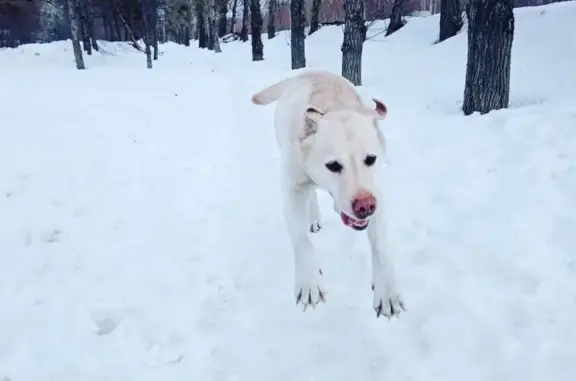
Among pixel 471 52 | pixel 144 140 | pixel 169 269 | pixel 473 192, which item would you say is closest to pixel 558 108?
pixel 471 52

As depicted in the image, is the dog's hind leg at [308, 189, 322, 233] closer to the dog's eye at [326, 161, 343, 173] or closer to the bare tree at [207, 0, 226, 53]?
the dog's eye at [326, 161, 343, 173]

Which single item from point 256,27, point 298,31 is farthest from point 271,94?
point 256,27

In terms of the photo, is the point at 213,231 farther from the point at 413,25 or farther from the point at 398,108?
the point at 413,25

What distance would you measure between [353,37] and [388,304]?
795 cm

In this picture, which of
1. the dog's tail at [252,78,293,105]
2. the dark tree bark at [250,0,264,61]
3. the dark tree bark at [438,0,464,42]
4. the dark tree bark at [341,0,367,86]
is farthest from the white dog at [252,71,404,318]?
the dark tree bark at [250,0,264,61]

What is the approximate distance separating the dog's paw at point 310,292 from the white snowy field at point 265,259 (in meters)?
0.10

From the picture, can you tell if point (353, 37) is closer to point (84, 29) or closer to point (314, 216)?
point (314, 216)

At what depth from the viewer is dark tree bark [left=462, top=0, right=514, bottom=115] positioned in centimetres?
586

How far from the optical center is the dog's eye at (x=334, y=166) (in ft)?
8.32

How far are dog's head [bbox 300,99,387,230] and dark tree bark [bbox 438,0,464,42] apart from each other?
13760 mm

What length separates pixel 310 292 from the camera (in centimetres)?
281

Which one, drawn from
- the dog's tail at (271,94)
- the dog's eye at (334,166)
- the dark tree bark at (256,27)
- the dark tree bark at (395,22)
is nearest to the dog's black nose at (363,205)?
the dog's eye at (334,166)

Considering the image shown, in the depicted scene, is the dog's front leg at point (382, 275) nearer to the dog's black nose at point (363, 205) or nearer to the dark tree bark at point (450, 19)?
the dog's black nose at point (363, 205)

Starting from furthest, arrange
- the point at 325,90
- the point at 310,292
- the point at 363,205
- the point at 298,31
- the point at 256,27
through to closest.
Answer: the point at 256,27, the point at 298,31, the point at 325,90, the point at 310,292, the point at 363,205
